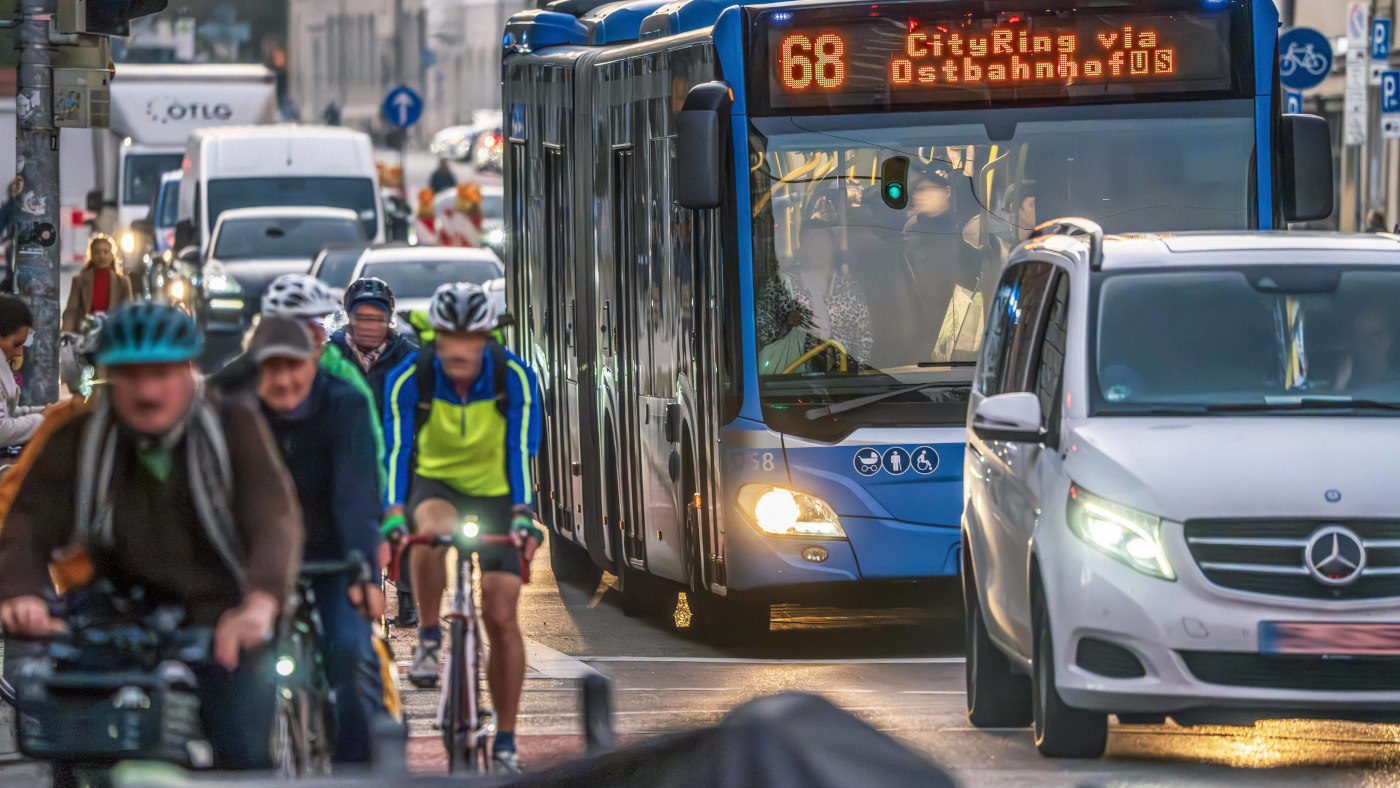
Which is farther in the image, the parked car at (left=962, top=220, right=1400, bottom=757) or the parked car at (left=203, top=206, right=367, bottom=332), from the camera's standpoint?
the parked car at (left=203, top=206, right=367, bottom=332)

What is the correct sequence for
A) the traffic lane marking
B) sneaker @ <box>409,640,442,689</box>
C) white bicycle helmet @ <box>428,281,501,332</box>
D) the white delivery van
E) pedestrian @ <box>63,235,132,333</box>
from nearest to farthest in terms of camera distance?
white bicycle helmet @ <box>428,281,501,332</box>, sneaker @ <box>409,640,442,689</box>, the traffic lane marking, pedestrian @ <box>63,235,132,333</box>, the white delivery van

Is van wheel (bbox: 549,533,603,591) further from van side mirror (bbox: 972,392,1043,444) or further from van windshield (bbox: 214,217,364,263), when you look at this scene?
van windshield (bbox: 214,217,364,263)

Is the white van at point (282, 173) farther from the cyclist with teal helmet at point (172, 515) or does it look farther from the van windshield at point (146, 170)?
the cyclist with teal helmet at point (172, 515)

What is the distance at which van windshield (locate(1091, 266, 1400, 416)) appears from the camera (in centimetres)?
830

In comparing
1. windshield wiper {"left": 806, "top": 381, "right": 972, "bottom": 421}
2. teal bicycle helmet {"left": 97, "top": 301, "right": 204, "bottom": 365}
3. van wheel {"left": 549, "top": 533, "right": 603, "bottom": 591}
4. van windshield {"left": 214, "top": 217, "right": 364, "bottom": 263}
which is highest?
van windshield {"left": 214, "top": 217, "right": 364, "bottom": 263}

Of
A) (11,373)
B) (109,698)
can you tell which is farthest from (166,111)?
(109,698)

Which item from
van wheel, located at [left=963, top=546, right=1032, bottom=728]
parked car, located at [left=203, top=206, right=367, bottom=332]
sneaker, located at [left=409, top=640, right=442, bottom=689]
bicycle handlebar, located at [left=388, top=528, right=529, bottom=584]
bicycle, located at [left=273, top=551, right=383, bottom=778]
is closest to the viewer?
bicycle, located at [left=273, top=551, right=383, bottom=778]

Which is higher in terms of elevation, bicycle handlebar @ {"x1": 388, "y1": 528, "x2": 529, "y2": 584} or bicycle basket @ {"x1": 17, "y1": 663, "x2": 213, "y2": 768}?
bicycle handlebar @ {"x1": 388, "y1": 528, "x2": 529, "y2": 584}

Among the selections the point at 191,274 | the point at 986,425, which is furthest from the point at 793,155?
the point at 191,274

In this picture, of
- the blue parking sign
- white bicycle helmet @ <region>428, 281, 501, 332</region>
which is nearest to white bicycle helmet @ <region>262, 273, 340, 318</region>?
white bicycle helmet @ <region>428, 281, 501, 332</region>

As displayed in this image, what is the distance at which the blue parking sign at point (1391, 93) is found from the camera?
24344 millimetres

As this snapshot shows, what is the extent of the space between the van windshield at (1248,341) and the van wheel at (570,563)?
703cm

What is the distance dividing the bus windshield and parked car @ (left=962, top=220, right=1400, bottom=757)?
5.35ft

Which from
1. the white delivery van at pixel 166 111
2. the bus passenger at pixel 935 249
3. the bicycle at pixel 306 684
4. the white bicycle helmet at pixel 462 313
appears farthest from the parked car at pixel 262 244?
the bicycle at pixel 306 684
